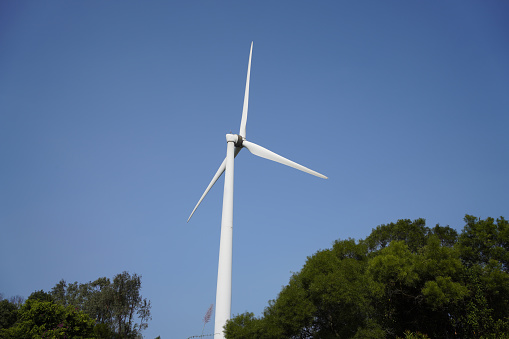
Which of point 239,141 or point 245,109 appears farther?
point 245,109

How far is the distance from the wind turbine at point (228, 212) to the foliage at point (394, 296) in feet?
4.38

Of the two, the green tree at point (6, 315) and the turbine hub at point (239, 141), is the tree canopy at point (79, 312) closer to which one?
the green tree at point (6, 315)

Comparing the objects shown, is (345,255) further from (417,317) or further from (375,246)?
(375,246)

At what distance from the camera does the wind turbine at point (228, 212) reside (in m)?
32.2

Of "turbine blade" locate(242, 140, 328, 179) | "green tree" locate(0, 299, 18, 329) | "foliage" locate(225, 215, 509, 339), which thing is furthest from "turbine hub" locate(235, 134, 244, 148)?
"green tree" locate(0, 299, 18, 329)

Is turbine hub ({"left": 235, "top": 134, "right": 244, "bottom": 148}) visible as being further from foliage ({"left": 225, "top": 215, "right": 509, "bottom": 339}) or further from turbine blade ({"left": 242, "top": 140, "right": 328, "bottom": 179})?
foliage ({"left": 225, "top": 215, "right": 509, "bottom": 339})

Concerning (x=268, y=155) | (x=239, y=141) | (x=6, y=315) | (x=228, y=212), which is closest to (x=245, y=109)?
(x=239, y=141)

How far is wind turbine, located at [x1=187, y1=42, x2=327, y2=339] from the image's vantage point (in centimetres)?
3222

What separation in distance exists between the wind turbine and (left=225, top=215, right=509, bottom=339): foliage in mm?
1336

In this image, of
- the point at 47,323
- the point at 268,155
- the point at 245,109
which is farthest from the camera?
the point at 245,109

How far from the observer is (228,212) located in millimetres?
35344

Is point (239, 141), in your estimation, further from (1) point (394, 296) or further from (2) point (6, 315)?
(2) point (6, 315)

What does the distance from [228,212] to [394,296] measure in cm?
1620

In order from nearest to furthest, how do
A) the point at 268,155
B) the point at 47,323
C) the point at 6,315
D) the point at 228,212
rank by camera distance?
1. the point at 228,212
2. the point at 47,323
3. the point at 268,155
4. the point at 6,315
